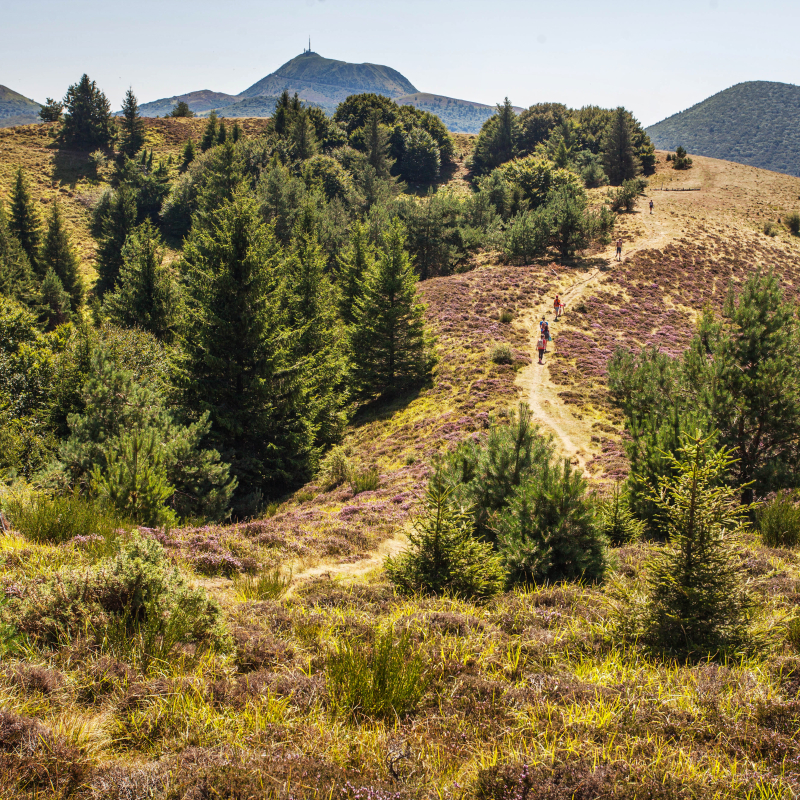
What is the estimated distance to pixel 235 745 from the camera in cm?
294

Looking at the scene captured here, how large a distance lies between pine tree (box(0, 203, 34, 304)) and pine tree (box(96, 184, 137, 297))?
7.04 meters

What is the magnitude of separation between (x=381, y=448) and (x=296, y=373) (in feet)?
17.9

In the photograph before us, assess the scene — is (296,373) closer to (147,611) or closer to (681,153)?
(147,611)

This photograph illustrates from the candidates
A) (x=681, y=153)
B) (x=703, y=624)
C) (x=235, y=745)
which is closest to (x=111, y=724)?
(x=235, y=745)

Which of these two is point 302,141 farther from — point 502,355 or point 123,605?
point 123,605

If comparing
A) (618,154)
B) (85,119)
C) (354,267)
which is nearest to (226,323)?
(354,267)

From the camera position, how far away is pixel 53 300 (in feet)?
140

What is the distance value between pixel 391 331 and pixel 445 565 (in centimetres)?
2142

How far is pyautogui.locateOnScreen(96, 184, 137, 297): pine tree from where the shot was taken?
51.6m

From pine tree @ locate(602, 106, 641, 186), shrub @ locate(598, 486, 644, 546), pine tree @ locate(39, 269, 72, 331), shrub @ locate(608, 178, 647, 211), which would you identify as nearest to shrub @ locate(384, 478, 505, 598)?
shrub @ locate(598, 486, 644, 546)

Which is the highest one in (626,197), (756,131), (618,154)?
(756,131)

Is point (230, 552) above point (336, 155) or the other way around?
the other way around

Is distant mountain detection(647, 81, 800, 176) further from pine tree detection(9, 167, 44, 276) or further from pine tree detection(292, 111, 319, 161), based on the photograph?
pine tree detection(9, 167, 44, 276)

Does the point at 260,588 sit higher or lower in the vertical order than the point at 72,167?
lower
